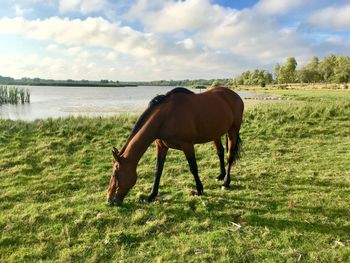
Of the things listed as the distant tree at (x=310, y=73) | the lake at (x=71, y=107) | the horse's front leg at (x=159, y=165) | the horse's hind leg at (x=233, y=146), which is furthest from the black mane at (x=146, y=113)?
the distant tree at (x=310, y=73)

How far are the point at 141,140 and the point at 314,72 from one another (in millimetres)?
87174

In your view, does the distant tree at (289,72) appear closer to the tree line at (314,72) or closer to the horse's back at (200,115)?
the tree line at (314,72)

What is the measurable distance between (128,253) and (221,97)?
3.76 metres

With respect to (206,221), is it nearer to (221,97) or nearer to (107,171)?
(221,97)

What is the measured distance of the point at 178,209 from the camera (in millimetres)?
5184

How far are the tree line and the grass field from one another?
6369cm

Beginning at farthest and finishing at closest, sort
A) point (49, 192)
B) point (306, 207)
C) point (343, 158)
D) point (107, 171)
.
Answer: point (343, 158) < point (107, 171) < point (49, 192) < point (306, 207)

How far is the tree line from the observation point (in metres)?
65.5

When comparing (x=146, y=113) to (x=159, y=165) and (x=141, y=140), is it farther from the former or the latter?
(x=159, y=165)

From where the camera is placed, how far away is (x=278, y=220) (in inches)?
189

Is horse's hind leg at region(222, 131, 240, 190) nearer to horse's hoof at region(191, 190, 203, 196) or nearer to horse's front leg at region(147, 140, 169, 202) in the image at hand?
horse's hoof at region(191, 190, 203, 196)

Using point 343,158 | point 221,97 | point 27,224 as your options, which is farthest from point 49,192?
point 343,158

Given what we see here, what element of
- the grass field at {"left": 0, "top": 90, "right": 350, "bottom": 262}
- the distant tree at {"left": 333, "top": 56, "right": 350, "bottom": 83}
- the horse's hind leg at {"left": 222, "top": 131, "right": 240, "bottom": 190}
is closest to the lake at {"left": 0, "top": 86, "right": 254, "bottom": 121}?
the grass field at {"left": 0, "top": 90, "right": 350, "bottom": 262}

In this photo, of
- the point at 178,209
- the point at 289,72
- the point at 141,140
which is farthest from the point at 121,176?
the point at 289,72
